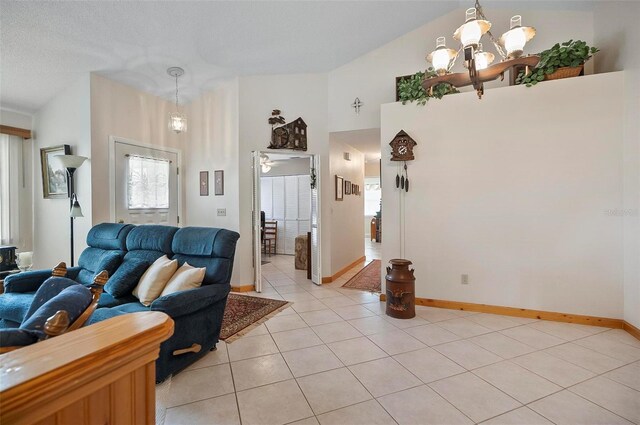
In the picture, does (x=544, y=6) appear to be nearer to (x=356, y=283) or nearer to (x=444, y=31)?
(x=444, y=31)

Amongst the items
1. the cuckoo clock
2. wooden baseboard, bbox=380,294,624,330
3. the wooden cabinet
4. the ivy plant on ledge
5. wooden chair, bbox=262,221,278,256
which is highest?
the ivy plant on ledge

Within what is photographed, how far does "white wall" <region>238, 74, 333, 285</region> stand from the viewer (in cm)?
442

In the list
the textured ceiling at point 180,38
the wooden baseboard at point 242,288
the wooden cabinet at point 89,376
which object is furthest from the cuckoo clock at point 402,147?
the wooden cabinet at point 89,376

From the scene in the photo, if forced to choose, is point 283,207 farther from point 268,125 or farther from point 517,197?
point 517,197

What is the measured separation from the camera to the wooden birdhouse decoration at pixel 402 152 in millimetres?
3701

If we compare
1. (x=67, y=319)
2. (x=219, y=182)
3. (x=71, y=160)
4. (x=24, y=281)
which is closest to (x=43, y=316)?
(x=67, y=319)

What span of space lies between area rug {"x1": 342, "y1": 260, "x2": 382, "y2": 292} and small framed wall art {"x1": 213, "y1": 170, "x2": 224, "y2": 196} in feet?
8.18

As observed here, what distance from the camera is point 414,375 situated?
2.20 m

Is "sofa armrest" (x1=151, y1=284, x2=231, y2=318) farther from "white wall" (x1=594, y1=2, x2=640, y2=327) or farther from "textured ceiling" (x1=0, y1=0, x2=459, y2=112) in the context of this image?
"white wall" (x1=594, y1=2, x2=640, y2=327)

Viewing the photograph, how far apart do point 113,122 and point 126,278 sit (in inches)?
103

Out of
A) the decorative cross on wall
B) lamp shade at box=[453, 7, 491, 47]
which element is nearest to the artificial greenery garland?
lamp shade at box=[453, 7, 491, 47]

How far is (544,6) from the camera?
3.52 m

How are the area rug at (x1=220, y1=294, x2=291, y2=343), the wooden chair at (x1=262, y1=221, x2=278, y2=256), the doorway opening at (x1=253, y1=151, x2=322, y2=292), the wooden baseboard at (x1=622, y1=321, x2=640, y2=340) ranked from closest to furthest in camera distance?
1. the wooden baseboard at (x1=622, y1=321, x2=640, y2=340)
2. the area rug at (x1=220, y1=294, x2=291, y2=343)
3. the doorway opening at (x1=253, y1=151, x2=322, y2=292)
4. the wooden chair at (x1=262, y1=221, x2=278, y2=256)

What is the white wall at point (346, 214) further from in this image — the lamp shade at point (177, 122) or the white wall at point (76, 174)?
the white wall at point (76, 174)
